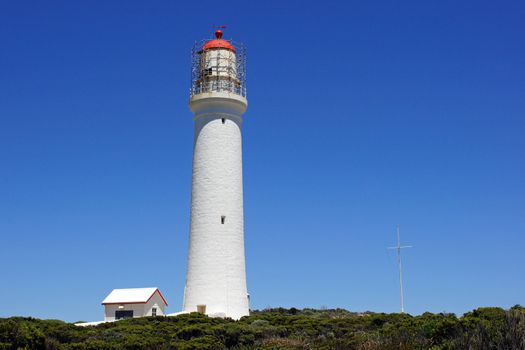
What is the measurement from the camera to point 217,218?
36750 mm

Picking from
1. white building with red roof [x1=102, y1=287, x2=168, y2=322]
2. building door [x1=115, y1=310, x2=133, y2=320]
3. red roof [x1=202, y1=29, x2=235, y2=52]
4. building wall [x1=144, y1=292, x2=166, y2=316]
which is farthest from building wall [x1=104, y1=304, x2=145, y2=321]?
red roof [x1=202, y1=29, x2=235, y2=52]

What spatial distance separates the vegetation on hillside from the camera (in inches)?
700

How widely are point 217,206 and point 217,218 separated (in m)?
0.62

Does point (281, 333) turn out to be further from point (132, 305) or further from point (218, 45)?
point (218, 45)

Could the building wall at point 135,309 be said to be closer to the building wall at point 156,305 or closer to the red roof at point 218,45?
the building wall at point 156,305

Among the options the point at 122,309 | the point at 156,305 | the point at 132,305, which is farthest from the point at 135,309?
the point at 156,305

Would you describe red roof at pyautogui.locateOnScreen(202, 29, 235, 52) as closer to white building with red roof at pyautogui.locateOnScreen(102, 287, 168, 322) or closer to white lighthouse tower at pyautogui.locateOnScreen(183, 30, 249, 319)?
white lighthouse tower at pyautogui.locateOnScreen(183, 30, 249, 319)

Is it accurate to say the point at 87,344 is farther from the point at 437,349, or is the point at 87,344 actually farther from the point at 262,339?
the point at 437,349

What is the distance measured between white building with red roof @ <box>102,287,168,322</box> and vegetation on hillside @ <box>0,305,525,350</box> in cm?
343

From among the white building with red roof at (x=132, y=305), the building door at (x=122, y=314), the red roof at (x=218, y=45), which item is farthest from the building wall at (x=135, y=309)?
the red roof at (x=218, y=45)

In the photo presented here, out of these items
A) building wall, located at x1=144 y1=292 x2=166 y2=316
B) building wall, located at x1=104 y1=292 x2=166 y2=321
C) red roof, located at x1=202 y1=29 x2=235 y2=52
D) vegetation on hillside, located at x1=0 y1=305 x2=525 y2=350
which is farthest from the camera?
red roof, located at x1=202 y1=29 x2=235 y2=52

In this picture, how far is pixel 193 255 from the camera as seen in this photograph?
3688 cm

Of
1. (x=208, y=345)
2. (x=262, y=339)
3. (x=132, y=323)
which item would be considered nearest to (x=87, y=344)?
(x=208, y=345)

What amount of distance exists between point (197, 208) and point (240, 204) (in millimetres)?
2305
